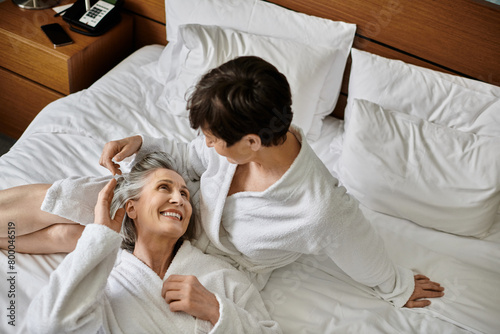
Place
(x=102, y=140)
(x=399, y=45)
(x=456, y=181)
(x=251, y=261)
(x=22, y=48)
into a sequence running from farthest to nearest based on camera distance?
(x=22, y=48)
(x=399, y=45)
(x=102, y=140)
(x=456, y=181)
(x=251, y=261)

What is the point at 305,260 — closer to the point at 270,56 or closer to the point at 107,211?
the point at 107,211

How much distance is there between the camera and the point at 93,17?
2.12 metres

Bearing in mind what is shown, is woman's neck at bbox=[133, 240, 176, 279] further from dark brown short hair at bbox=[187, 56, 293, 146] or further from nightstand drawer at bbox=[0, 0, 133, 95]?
nightstand drawer at bbox=[0, 0, 133, 95]

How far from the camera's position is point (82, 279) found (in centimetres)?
116

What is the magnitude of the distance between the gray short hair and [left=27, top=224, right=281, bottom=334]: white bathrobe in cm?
5

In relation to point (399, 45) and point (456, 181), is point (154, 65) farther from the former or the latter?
point (456, 181)

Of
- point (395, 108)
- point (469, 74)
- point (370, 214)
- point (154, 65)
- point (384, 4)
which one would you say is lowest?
point (370, 214)

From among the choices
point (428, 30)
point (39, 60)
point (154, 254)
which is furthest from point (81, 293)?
point (428, 30)

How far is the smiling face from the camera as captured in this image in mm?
1321

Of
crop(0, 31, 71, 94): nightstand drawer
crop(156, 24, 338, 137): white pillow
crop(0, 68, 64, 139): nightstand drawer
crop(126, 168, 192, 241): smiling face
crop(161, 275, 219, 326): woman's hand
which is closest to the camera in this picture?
crop(161, 275, 219, 326): woman's hand

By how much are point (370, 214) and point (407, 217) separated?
0.42 ft

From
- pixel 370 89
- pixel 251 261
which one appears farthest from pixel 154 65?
pixel 251 261

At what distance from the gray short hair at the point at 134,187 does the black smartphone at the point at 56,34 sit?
2.81 ft

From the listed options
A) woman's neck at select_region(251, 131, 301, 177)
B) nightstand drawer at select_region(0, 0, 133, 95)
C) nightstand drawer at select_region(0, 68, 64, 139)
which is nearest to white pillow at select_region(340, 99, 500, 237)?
woman's neck at select_region(251, 131, 301, 177)
